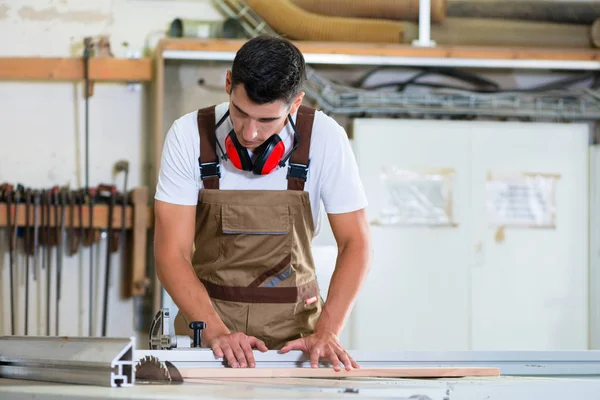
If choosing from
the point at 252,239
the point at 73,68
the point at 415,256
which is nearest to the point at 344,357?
the point at 252,239

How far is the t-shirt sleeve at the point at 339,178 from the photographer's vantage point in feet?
7.28

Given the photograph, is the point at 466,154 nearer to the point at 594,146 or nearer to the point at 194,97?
the point at 594,146

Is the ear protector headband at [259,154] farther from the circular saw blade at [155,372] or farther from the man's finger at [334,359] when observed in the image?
the circular saw blade at [155,372]

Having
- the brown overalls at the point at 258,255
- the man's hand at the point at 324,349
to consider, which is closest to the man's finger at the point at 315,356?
the man's hand at the point at 324,349

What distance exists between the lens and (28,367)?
153 centimetres

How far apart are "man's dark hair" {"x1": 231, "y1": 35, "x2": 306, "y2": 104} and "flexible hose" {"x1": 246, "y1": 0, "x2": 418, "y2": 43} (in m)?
2.48

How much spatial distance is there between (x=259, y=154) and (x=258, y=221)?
21 cm

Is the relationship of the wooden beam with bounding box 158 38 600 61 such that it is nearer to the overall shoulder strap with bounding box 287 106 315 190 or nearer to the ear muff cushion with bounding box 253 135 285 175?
the overall shoulder strap with bounding box 287 106 315 190

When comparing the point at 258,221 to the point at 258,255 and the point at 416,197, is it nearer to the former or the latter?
the point at 258,255

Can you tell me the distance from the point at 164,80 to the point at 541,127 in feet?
6.52

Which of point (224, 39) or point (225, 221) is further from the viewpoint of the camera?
point (224, 39)

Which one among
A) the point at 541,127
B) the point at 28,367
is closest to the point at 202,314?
the point at 28,367

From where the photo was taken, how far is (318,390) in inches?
56.8

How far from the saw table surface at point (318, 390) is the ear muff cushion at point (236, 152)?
0.65 m
